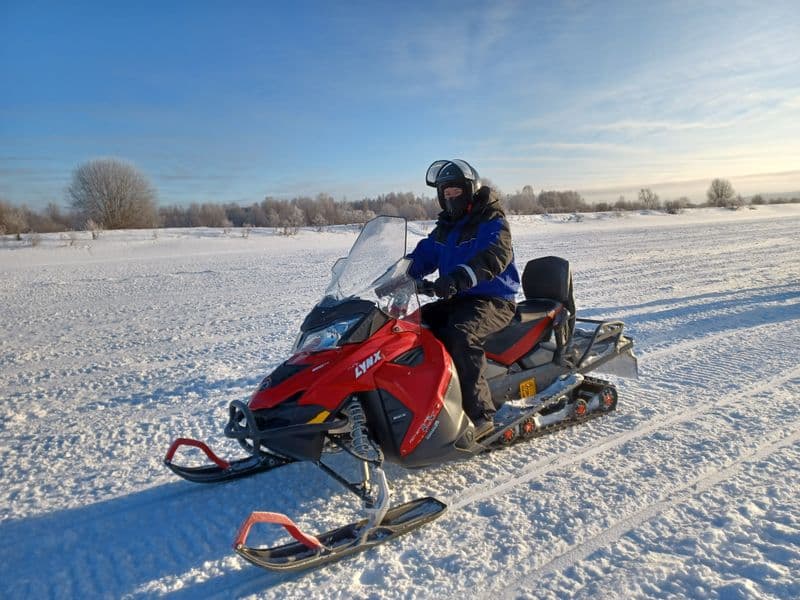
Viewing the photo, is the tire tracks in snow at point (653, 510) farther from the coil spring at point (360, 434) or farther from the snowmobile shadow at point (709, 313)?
the snowmobile shadow at point (709, 313)

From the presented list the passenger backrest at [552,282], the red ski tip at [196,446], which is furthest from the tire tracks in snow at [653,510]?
the red ski tip at [196,446]

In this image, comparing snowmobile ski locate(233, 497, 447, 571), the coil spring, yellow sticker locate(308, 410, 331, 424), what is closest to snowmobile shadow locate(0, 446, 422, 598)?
snowmobile ski locate(233, 497, 447, 571)

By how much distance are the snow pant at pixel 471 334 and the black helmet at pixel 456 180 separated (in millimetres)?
624

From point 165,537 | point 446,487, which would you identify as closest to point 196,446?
point 165,537

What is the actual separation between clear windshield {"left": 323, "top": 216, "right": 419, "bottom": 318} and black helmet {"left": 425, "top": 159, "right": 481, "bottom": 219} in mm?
503

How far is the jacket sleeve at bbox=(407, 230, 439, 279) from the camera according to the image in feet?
13.1

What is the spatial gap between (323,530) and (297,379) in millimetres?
782

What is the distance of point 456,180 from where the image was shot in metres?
3.64

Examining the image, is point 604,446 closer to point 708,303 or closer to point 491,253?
point 491,253

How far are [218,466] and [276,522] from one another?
109 centimetres

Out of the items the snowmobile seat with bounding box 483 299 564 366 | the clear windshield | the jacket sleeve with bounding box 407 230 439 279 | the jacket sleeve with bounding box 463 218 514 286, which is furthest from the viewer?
the jacket sleeve with bounding box 407 230 439 279

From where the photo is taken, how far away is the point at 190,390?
4926 mm

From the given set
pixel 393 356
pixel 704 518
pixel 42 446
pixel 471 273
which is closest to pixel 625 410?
pixel 704 518

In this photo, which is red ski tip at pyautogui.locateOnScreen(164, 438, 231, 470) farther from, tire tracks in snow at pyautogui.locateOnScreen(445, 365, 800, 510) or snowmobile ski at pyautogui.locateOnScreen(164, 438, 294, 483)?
tire tracks in snow at pyautogui.locateOnScreen(445, 365, 800, 510)
